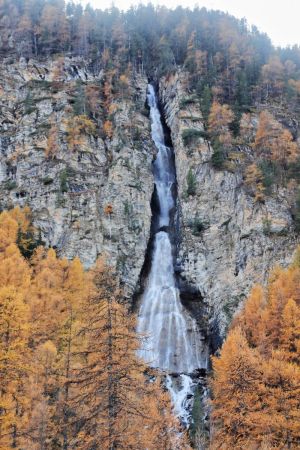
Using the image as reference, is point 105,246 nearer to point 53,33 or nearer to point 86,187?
point 86,187

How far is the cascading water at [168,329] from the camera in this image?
4731cm

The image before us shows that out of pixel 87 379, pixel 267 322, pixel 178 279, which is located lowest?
pixel 87 379

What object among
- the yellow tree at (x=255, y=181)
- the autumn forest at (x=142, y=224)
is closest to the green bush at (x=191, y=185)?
the autumn forest at (x=142, y=224)

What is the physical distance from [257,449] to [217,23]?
108377mm

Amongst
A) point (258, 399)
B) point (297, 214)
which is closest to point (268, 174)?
point (297, 214)

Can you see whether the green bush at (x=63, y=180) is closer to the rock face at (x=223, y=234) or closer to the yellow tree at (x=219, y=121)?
the rock face at (x=223, y=234)

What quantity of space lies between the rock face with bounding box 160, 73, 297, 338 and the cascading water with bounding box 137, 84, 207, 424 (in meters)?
Result: 2.54

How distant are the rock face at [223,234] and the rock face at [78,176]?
644 cm

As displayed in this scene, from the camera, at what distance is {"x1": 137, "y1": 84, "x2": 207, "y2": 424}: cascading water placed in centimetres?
4731

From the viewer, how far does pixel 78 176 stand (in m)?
67.8

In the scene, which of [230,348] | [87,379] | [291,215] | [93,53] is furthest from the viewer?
[93,53]

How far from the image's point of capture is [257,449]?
2859 centimetres

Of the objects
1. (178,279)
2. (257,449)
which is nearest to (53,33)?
(178,279)

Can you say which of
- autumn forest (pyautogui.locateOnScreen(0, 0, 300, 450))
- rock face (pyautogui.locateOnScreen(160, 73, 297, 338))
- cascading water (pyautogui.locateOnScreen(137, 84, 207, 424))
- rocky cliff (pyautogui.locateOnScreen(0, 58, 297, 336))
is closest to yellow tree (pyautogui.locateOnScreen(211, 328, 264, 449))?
autumn forest (pyautogui.locateOnScreen(0, 0, 300, 450))
